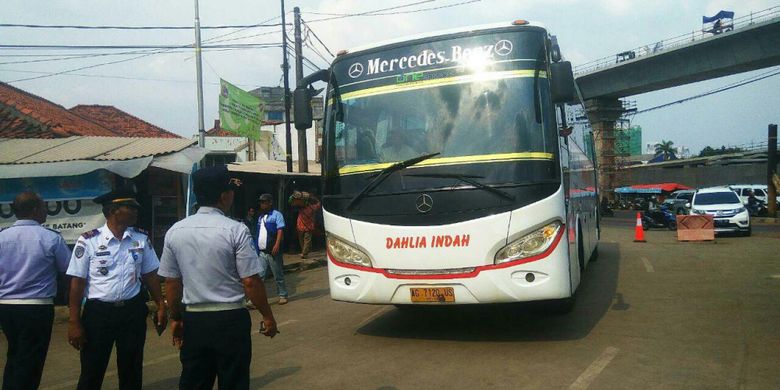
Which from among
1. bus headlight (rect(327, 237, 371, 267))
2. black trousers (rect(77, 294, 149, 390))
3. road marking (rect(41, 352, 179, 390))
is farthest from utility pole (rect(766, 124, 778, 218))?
black trousers (rect(77, 294, 149, 390))

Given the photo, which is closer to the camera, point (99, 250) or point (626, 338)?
point (99, 250)

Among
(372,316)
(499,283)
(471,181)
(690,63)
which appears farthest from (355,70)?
(690,63)

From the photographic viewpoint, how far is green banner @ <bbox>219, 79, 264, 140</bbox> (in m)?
16.8

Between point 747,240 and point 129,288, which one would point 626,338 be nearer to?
point 129,288

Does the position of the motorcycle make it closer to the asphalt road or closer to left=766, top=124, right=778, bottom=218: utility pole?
left=766, top=124, right=778, bottom=218: utility pole

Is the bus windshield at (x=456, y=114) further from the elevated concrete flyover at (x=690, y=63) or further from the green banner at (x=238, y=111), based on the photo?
the elevated concrete flyover at (x=690, y=63)

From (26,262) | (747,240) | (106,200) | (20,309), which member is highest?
(106,200)

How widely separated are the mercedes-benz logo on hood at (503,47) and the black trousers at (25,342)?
15.0ft

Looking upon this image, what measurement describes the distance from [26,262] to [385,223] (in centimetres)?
303

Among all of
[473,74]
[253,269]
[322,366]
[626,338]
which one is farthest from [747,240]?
[253,269]

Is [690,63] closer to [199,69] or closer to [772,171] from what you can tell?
[772,171]

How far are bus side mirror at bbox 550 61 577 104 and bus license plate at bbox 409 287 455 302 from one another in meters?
2.14

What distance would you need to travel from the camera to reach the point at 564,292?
18.8 feet

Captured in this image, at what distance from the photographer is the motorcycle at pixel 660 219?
24.2m
